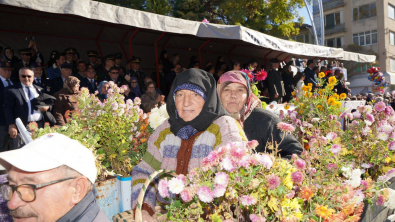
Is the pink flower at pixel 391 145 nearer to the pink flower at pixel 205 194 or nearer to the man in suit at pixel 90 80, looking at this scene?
the pink flower at pixel 205 194

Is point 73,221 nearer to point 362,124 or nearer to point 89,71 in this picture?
point 362,124

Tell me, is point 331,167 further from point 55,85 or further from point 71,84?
point 55,85

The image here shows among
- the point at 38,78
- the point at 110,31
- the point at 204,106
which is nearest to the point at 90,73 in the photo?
the point at 38,78

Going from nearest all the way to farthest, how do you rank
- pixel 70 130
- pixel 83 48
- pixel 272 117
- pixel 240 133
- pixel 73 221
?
pixel 73 221
pixel 240 133
pixel 70 130
pixel 272 117
pixel 83 48

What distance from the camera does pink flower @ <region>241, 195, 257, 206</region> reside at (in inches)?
50.5

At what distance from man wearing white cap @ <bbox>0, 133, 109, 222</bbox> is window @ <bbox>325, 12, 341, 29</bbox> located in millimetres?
44956

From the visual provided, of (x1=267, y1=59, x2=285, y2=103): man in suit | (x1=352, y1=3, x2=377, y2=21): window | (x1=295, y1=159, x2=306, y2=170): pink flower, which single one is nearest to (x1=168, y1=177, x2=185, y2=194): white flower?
(x1=295, y1=159, x2=306, y2=170): pink flower

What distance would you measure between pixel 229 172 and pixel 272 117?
1.67m

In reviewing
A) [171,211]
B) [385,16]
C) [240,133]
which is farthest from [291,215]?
[385,16]

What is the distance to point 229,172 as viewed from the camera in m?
1.36

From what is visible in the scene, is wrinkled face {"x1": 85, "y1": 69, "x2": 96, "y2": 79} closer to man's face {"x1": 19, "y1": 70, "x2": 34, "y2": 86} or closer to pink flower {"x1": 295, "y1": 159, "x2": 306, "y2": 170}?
man's face {"x1": 19, "y1": 70, "x2": 34, "y2": 86}

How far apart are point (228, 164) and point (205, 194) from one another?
155 millimetres

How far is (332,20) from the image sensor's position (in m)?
42.2

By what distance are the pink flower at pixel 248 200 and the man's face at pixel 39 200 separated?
33.3 inches
